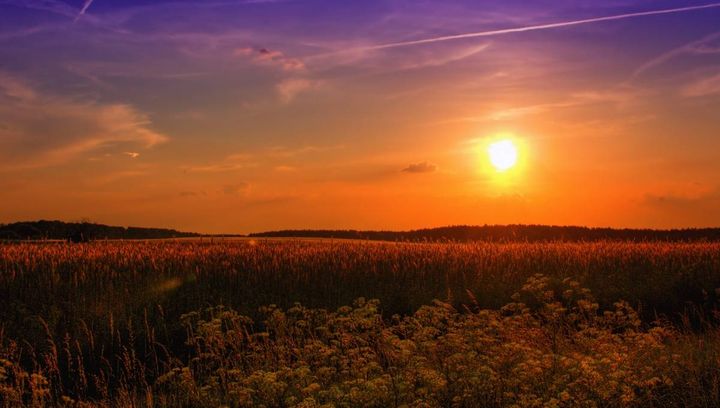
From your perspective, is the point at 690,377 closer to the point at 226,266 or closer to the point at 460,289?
the point at 460,289

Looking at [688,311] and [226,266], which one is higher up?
[226,266]

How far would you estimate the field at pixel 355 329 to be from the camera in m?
7.17

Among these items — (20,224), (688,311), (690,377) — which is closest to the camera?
(690,377)

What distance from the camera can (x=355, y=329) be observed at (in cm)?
1088

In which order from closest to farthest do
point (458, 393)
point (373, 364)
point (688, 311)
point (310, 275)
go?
point (373, 364), point (458, 393), point (310, 275), point (688, 311)

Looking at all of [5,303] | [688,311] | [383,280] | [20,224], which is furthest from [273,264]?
[20,224]

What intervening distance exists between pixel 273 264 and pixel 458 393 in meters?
8.45

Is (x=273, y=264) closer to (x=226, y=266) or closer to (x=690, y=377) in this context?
(x=226, y=266)

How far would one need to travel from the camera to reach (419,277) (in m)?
15.2

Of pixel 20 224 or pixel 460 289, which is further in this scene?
pixel 20 224

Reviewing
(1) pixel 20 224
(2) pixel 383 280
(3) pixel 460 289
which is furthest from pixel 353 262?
(1) pixel 20 224

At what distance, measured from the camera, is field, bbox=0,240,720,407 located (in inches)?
282

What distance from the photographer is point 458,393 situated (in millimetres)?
7500

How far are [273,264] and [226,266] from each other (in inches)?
44.5
